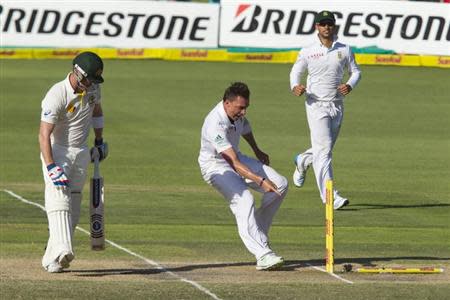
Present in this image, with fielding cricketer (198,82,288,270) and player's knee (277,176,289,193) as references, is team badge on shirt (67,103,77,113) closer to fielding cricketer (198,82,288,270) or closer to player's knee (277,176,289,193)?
fielding cricketer (198,82,288,270)

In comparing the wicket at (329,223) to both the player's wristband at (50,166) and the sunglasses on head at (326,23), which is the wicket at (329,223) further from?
the sunglasses on head at (326,23)

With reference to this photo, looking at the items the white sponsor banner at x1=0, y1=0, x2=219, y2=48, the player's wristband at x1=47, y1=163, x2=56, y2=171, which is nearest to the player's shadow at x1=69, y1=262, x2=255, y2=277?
the player's wristband at x1=47, y1=163, x2=56, y2=171

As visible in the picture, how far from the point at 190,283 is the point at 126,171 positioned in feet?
32.4

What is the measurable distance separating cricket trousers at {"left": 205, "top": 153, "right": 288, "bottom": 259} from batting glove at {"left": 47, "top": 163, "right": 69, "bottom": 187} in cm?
165

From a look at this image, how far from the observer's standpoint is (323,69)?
18.2m

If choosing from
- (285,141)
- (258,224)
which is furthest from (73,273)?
(285,141)

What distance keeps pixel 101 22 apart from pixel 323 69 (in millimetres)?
20501

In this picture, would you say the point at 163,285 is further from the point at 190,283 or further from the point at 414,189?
the point at 414,189

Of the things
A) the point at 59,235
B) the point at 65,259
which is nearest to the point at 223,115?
the point at 59,235

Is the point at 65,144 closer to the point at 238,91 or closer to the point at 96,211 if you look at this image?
the point at 96,211

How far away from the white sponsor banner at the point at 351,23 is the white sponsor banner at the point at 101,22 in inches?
27.8

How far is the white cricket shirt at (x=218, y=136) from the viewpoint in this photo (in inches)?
547

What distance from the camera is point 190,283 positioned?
519 inches

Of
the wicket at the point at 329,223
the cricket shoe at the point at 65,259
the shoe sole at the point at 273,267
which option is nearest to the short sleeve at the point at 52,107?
the cricket shoe at the point at 65,259
